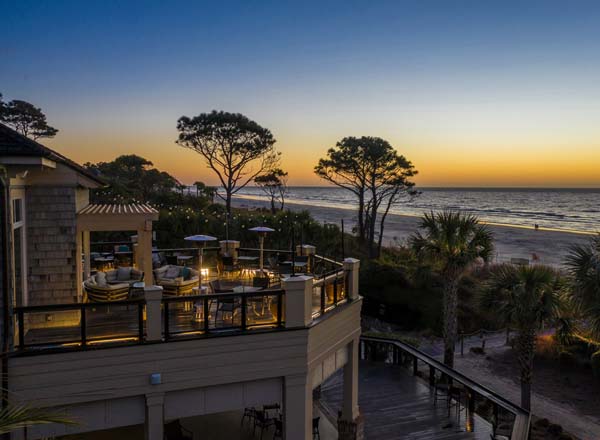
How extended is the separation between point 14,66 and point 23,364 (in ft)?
57.6

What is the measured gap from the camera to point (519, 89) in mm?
23719

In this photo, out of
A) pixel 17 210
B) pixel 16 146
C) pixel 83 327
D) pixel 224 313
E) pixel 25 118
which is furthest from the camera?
pixel 25 118

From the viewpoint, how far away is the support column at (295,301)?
280 inches

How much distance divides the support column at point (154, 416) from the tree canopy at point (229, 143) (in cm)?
2945

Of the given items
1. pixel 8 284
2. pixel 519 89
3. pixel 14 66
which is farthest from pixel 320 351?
pixel 519 89

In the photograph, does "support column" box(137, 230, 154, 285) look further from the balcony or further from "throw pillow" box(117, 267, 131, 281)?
the balcony

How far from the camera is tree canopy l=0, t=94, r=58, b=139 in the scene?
38.1 m

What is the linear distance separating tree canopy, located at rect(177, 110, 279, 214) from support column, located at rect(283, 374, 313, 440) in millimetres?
29114

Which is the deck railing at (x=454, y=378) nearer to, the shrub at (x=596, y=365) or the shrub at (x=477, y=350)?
the shrub at (x=477, y=350)

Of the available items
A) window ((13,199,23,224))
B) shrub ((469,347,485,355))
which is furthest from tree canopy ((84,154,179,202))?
window ((13,199,23,224))

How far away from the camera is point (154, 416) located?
6.43 meters

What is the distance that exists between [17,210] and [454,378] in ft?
35.3

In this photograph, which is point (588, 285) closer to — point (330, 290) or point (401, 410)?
point (401, 410)

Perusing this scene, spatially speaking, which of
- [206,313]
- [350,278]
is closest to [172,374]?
[206,313]
